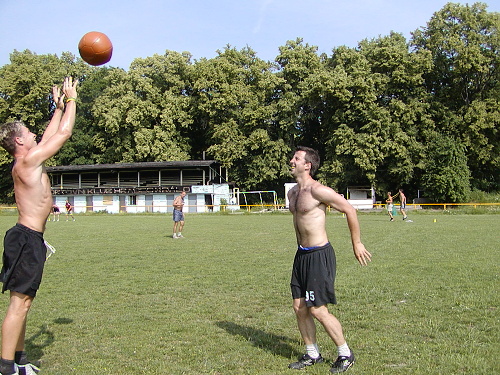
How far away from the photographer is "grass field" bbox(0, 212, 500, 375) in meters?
5.18

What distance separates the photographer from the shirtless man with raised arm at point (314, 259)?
4.97m

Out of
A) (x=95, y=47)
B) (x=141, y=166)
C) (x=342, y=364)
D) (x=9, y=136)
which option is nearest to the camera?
(x=9, y=136)

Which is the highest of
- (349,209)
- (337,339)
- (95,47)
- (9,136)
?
(95,47)

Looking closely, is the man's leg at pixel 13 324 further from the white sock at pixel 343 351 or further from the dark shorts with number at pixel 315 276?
the white sock at pixel 343 351

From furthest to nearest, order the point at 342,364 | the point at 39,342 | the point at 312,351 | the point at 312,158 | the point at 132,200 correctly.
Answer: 1. the point at 132,200
2. the point at 39,342
3. the point at 312,158
4. the point at 312,351
5. the point at 342,364

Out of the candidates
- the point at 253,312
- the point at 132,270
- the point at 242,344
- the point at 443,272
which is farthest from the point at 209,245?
the point at 242,344

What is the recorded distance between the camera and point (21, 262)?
459 centimetres

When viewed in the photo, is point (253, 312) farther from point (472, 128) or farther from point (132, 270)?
point (472, 128)

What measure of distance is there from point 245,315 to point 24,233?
11.8 feet

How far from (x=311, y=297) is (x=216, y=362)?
4.12ft

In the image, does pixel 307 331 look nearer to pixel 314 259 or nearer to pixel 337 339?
pixel 337 339

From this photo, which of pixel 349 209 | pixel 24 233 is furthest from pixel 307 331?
pixel 24 233

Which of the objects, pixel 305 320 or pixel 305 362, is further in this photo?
pixel 305 320

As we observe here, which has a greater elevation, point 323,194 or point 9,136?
point 9,136
